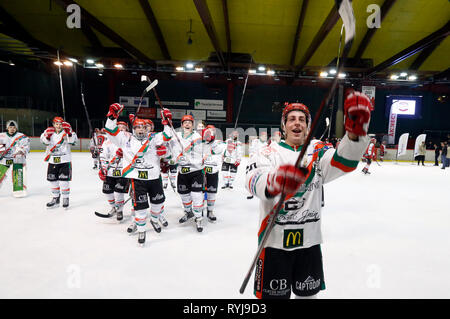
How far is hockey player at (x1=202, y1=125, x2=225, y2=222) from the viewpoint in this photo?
418 cm

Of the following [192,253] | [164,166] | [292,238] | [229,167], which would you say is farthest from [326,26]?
[292,238]

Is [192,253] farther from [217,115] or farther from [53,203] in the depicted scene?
[217,115]

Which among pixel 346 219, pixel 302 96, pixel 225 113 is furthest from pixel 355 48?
pixel 346 219

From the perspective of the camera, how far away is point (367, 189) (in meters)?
7.19

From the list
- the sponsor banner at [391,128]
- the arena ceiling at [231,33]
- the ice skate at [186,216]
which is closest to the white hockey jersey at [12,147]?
the ice skate at [186,216]

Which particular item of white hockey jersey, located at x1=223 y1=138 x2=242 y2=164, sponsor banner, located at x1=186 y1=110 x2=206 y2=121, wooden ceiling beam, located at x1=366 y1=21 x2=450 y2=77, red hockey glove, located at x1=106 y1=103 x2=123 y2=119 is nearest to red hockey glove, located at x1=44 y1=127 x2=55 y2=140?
red hockey glove, located at x1=106 y1=103 x2=123 y2=119

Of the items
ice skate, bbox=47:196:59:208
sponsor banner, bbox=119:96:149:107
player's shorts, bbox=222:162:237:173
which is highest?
sponsor banner, bbox=119:96:149:107

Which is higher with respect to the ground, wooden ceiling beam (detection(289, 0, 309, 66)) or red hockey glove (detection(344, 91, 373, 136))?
wooden ceiling beam (detection(289, 0, 309, 66))

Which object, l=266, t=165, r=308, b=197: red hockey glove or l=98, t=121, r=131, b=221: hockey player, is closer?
l=266, t=165, r=308, b=197: red hockey glove

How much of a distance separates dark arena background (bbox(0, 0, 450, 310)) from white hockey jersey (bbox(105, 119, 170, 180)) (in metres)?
0.60

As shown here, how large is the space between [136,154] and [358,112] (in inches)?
111

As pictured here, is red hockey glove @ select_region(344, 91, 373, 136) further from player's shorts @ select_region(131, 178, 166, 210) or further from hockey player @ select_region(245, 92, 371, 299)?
player's shorts @ select_region(131, 178, 166, 210)

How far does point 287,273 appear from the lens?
146 cm

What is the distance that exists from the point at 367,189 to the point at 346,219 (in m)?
3.40
